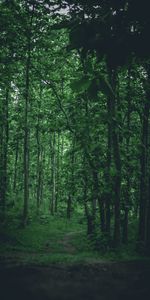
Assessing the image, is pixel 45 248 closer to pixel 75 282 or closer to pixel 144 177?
pixel 144 177

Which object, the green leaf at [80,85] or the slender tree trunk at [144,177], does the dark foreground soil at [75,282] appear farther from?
the slender tree trunk at [144,177]

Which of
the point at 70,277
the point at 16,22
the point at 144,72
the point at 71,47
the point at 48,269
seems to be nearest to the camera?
the point at 71,47

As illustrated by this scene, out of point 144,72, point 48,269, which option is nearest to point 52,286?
point 48,269

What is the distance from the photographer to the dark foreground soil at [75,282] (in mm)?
7367

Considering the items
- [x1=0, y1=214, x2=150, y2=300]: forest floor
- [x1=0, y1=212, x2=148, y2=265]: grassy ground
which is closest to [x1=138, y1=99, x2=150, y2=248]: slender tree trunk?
[x1=0, y1=212, x2=148, y2=265]: grassy ground

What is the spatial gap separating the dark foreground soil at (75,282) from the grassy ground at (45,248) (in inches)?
43.9

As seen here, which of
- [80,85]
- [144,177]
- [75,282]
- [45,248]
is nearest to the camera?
[80,85]

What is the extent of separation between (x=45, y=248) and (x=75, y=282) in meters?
8.55

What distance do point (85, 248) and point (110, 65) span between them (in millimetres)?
15333

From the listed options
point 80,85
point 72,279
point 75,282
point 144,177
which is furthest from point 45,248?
point 80,85

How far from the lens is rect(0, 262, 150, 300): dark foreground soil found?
737 centimetres

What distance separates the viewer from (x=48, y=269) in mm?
9508

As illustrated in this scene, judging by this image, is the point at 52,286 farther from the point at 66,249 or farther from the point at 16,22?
the point at 16,22

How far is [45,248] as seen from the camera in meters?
16.6
